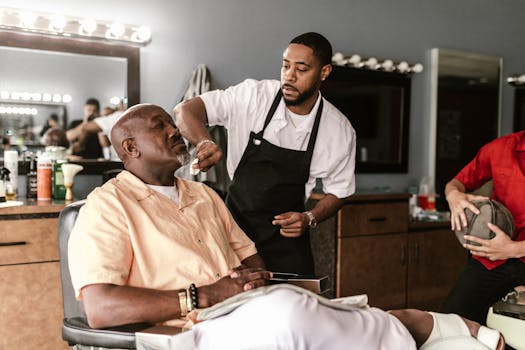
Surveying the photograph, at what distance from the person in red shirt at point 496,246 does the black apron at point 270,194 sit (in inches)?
26.3

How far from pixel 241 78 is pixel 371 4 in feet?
4.56

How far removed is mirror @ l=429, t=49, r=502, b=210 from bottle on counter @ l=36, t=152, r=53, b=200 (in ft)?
10.5

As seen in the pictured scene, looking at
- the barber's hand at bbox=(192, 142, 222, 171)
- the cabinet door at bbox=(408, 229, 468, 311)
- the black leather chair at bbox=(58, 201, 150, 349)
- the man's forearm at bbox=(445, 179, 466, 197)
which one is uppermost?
the barber's hand at bbox=(192, 142, 222, 171)

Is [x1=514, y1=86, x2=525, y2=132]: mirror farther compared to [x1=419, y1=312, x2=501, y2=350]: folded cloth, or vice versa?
[x1=514, y1=86, x2=525, y2=132]: mirror

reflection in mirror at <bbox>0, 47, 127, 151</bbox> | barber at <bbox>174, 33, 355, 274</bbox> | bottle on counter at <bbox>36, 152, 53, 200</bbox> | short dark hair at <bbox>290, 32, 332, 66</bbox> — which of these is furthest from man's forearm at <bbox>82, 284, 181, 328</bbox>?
reflection in mirror at <bbox>0, 47, 127, 151</bbox>

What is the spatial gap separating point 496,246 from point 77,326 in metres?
1.60

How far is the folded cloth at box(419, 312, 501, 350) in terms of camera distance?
63.5 inches

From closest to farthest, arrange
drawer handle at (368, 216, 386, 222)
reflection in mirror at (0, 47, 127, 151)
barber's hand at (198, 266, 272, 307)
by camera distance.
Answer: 1. barber's hand at (198, 266, 272, 307)
2. reflection in mirror at (0, 47, 127, 151)
3. drawer handle at (368, 216, 386, 222)

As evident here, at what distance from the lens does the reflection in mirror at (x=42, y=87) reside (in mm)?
3131

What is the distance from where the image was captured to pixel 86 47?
10.9 ft

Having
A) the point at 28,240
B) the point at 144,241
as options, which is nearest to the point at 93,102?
the point at 28,240

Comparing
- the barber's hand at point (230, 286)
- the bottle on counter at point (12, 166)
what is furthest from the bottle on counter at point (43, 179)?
the barber's hand at point (230, 286)

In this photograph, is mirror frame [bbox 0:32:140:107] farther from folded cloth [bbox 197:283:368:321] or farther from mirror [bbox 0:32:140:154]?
folded cloth [bbox 197:283:368:321]

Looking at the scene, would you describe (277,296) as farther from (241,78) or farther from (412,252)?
(412,252)
